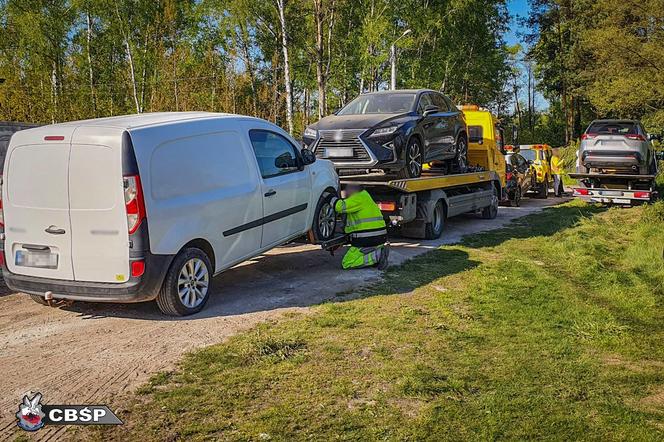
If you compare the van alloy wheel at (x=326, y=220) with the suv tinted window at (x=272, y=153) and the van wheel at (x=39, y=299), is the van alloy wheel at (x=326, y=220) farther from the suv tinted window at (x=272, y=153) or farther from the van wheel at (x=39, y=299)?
the van wheel at (x=39, y=299)

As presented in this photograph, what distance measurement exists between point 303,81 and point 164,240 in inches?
A: 1033

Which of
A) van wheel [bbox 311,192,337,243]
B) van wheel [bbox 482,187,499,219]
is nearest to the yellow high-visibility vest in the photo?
van wheel [bbox 311,192,337,243]

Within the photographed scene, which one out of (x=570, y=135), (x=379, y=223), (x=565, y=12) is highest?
(x=565, y=12)

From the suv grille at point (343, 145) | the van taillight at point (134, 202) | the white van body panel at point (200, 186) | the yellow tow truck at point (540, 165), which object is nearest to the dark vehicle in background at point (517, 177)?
the yellow tow truck at point (540, 165)

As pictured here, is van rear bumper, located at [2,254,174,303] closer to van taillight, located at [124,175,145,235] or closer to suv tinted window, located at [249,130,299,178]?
van taillight, located at [124,175,145,235]

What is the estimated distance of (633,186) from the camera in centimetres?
1598

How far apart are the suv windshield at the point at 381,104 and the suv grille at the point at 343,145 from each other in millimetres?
1215

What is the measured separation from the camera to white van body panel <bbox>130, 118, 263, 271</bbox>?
208 inches

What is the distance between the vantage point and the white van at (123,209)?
5152mm

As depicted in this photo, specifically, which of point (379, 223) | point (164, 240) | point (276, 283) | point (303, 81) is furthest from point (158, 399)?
point (303, 81)

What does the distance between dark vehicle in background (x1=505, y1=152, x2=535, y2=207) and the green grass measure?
1046 cm

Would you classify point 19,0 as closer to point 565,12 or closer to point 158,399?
point 158,399

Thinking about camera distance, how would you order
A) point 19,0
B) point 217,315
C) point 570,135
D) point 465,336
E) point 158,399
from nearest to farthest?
1. point 158,399
2. point 465,336
3. point 217,315
4. point 19,0
5. point 570,135

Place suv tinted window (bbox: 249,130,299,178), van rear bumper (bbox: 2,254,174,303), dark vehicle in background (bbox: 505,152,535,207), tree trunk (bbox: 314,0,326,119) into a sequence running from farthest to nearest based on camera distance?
tree trunk (bbox: 314,0,326,119) → dark vehicle in background (bbox: 505,152,535,207) → suv tinted window (bbox: 249,130,299,178) → van rear bumper (bbox: 2,254,174,303)
